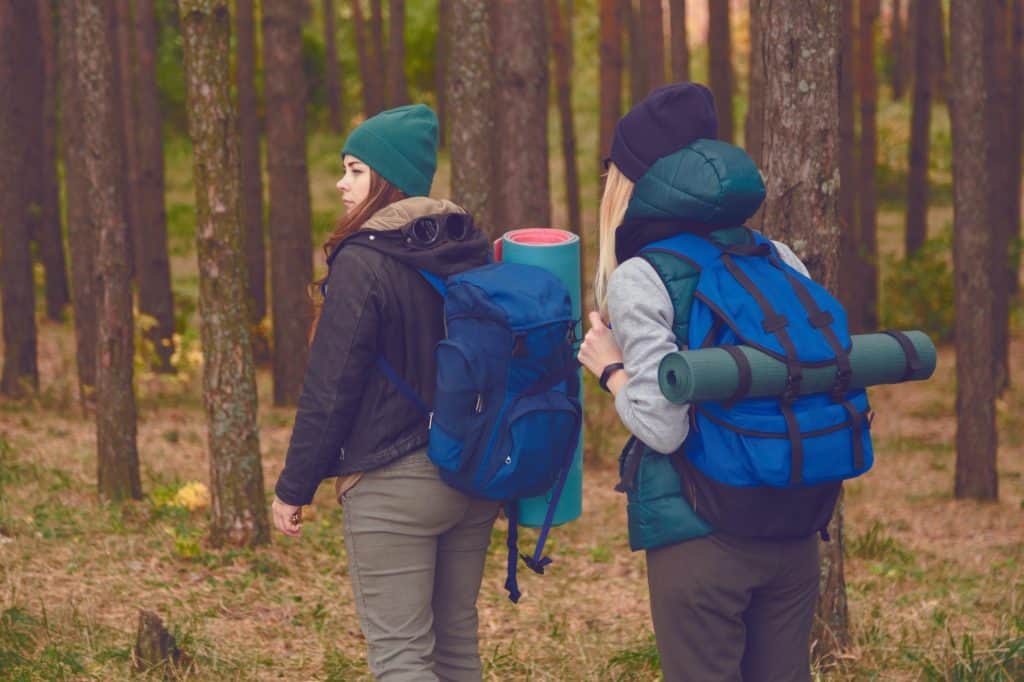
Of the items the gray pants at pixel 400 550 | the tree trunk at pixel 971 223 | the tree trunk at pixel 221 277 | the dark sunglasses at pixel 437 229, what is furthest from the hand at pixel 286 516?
the tree trunk at pixel 971 223

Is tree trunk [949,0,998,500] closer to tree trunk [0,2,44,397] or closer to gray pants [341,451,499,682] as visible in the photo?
gray pants [341,451,499,682]

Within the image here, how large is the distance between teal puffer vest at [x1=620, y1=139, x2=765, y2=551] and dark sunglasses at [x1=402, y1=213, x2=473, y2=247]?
653 mm

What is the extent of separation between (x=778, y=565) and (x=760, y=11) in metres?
2.72

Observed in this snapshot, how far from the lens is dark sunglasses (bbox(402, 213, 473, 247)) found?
3.69 m

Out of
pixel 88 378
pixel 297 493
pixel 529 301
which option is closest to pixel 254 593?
pixel 297 493

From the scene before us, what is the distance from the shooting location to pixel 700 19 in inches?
1807

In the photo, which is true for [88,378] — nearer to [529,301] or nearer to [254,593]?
[254,593]

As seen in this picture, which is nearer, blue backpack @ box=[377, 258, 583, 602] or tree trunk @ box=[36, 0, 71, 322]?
blue backpack @ box=[377, 258, 583, 602]

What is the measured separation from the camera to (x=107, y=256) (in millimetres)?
8203

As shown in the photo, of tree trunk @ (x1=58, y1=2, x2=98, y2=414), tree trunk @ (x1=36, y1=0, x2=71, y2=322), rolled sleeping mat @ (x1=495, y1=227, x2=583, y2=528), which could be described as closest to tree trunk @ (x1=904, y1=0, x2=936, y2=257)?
tree trunk @ (x1=58, y1=2, x2=98, y2=414)

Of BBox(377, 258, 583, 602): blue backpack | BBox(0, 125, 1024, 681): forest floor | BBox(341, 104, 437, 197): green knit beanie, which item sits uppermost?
BBox(341, 104, 437, 197): green knit beanie

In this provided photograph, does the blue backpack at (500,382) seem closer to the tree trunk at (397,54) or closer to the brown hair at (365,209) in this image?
the brown hair at (365,209)

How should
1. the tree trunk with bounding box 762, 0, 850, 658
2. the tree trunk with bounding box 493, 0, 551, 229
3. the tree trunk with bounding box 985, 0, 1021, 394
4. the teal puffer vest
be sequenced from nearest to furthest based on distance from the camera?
the teal puffer vest < the tree trunk with bounding box 762, 0, 850, 658 < the tree trunk with bounding box 493, 0, 551, 229 < the tree trunk with bounding box 985, 0, 1021, 394

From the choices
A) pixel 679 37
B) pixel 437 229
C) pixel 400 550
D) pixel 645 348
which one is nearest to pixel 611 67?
pixel 679 37
